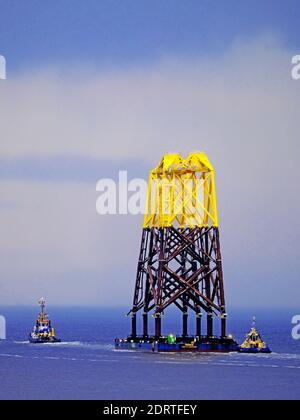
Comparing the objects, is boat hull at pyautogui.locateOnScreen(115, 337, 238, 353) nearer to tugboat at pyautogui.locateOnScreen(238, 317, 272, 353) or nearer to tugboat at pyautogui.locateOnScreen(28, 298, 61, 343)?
tugboat at pyautogui.locateOnScreen(238, 317, 272, 353)

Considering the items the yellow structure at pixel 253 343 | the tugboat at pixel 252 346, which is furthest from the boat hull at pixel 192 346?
the yellow structure at pixel 253 343

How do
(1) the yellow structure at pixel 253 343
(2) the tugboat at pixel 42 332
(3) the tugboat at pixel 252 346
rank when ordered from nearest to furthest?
1. (3) the tugboat at pixel 252 346
2. (1) the yellow structure at pixel 253 343
3. (2) the tugboat at pixel 42 332

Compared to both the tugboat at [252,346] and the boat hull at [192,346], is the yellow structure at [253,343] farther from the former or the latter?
the boat hull at [192,346]

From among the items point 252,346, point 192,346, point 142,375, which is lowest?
point 142,375

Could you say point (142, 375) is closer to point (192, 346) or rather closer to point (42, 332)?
point (192, 346)

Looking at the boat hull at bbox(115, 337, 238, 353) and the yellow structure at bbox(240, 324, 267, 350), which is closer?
the boat hull at bbox(115, 337, 238, 353)

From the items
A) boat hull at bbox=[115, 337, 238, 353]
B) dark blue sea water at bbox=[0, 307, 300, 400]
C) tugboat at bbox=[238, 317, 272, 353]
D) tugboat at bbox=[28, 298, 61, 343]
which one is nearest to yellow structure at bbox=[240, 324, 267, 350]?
tugboat at bbox=[238, 317, 272, 353]

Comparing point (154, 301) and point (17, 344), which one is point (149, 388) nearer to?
point (154, 301)

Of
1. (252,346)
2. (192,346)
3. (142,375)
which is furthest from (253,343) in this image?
(142,375)

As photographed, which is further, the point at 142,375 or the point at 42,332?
the point at 42,332

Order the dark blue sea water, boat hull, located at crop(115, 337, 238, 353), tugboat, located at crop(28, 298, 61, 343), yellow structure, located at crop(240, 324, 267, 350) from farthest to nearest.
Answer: tugboat, located at crop(28, 298, 61, 343) → yellow structure, located at crop(240, 324, 267, 350) → boat hull, located at crop(115, 337, 238, 353) → the dark blue sea water
